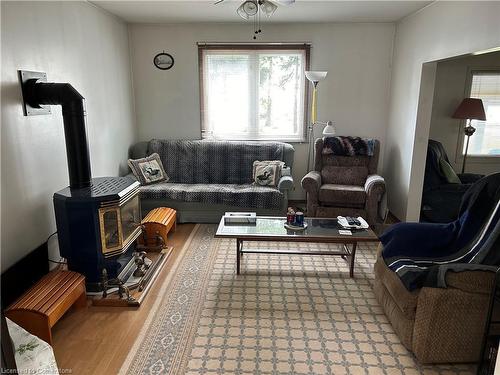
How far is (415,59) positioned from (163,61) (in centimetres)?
310

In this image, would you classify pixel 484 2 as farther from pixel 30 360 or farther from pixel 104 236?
pixel 30 360

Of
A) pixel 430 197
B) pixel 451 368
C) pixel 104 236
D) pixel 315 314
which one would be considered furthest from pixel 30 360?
pixel 430 197

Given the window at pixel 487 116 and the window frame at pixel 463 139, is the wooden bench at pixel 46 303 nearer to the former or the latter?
the window frame at pixel 463 139

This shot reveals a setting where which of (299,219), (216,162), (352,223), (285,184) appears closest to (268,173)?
(285,184)

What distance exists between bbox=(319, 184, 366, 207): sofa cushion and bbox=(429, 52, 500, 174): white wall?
176 cm

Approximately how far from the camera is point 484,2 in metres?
2.69

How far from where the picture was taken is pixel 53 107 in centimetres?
293

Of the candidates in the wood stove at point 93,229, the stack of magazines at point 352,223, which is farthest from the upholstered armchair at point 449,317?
the wood stove at point 93,229

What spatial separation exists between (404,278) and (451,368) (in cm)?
55

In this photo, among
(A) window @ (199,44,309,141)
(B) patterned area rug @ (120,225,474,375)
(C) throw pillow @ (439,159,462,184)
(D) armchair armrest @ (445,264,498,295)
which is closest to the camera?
(D) armchair armrest @ (445,264,498,295)

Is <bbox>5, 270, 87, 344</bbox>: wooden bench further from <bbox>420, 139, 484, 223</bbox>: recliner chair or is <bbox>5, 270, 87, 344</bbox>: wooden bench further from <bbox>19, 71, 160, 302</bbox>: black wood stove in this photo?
<bbox>420, 139, 484, 223</bbox>: recliner chair

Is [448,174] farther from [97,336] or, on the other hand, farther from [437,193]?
[97,336]

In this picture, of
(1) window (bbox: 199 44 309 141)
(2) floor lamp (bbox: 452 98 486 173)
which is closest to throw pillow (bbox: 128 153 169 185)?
(1) window (bbox: 199 44 309 141)

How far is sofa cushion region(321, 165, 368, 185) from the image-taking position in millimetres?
4355
